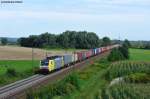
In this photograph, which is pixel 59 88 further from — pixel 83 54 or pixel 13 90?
pixel 83 54

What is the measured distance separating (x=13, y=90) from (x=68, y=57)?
132 feet

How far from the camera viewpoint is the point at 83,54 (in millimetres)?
118062

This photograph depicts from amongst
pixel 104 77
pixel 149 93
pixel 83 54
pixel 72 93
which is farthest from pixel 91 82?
pixel 83 54

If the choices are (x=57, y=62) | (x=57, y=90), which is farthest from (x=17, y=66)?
(x=57, y=90)

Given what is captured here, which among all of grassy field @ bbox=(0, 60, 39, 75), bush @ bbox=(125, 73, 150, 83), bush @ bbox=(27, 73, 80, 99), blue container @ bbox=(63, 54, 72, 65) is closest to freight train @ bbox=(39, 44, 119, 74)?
blue container @ bbox=(63, 54, 72, 65)

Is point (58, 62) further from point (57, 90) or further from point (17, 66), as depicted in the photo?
point (57, 90)

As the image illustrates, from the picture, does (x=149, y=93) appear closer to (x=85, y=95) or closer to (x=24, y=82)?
(x=85, y=95)

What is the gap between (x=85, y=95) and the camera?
51.7m

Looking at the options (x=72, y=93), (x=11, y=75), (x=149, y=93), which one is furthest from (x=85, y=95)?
(x=11, y=75)

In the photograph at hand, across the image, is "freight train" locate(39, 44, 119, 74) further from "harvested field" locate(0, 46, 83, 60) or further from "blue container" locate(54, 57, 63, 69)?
"harvested field" locate(0, 46, 83, 60)

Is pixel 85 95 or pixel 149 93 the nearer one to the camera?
pixel 149 93

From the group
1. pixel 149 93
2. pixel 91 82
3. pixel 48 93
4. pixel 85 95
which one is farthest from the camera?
pixel 91 82

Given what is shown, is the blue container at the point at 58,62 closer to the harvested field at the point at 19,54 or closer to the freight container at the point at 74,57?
the freight container at the point at 74,57

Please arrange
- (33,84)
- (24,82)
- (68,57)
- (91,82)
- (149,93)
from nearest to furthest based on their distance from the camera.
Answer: (149,93) < (33,84) < (24,82) < (91,82) < (68,57)
